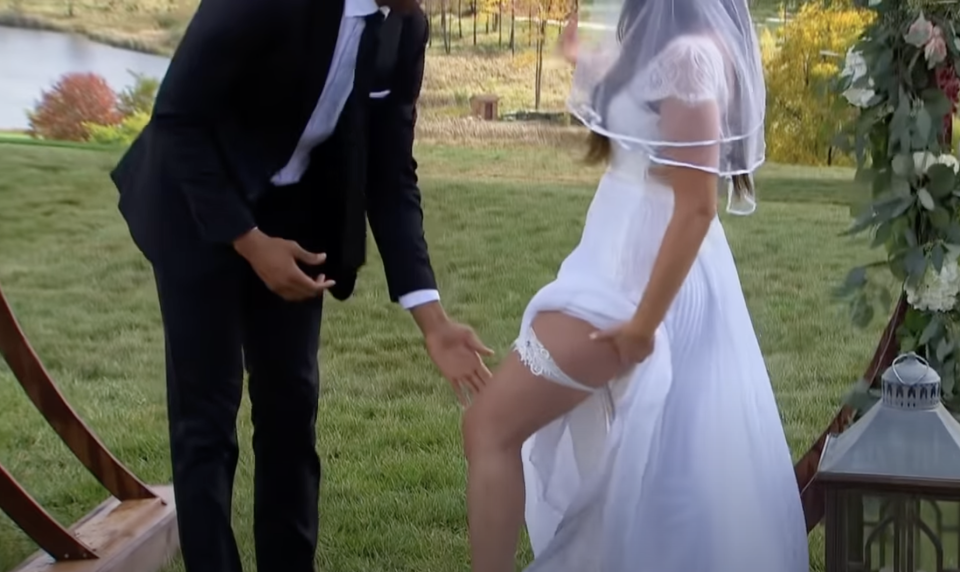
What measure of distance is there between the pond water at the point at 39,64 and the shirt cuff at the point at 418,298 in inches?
62.0

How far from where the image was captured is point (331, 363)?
3.31 meters

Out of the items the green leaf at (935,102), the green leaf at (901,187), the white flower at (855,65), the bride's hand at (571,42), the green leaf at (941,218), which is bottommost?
→ the green leaf at (941,218)

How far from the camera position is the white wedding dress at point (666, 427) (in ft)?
5.90

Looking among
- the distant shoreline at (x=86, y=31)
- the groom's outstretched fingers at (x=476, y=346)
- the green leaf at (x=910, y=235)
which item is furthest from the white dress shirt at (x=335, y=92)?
the distant shoreline at (x=86, y=31)

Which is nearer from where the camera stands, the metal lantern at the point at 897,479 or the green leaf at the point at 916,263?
the metal lantern at the point at 897,479

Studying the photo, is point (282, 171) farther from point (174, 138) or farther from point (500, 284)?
point (500, 284)

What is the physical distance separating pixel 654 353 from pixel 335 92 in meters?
0.59

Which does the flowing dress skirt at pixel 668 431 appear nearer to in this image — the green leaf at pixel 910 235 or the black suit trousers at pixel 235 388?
the green leaf at pixel 910 235

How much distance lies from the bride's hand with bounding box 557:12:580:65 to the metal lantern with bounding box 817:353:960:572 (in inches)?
25.6

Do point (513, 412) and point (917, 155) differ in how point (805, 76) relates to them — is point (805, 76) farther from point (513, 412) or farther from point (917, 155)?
point (513, 412)

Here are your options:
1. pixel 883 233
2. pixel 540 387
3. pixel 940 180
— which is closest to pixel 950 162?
pixel 940 180

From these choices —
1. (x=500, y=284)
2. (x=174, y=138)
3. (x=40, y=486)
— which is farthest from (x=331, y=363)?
(x=174, y=138)

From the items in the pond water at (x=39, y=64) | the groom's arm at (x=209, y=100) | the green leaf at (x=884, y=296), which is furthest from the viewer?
the pond water at (x=39, y=64)

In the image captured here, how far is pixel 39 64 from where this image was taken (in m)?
3.32
